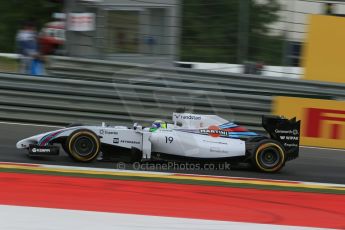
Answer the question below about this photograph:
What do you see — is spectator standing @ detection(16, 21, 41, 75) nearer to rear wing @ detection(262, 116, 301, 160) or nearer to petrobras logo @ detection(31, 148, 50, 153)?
petrobras logo @ detection(31, 148, 50, 153)

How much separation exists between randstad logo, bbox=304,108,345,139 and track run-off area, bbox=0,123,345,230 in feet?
5.96

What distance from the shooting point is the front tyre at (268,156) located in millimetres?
7215

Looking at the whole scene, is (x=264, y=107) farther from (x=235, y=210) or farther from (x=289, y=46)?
(x=235, y=210)

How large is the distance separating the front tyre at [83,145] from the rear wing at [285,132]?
2.11 metres

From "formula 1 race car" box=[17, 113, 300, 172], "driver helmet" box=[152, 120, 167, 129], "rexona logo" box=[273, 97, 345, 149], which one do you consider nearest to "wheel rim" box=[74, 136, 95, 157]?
"formula 1 race car" box=[17, 113, 300, 172]

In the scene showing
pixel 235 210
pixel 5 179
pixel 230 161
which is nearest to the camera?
pixel 235 210

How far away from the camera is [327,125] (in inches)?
380

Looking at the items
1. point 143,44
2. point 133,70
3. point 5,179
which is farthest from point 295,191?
point 143,44

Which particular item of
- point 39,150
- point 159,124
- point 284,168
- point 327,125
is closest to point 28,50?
point 39,150

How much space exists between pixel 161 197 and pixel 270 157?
197 centimetres

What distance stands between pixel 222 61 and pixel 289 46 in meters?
1.27

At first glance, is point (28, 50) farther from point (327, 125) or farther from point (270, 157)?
point (270, 157)

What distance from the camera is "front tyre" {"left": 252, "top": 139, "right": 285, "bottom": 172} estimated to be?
23.7ft

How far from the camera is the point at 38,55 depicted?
11.9 meters
